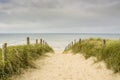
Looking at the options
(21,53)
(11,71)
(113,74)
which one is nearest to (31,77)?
(11,71)

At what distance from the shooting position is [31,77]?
13320 millimetres

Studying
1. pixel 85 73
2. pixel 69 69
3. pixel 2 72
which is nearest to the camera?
pixel 2 72

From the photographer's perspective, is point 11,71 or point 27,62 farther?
point 27,62

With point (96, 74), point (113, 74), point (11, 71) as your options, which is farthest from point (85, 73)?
point (11, 71)

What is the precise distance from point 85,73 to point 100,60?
2.18 m

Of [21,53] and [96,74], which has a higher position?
[21,53]

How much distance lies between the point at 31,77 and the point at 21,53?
6.99 feet

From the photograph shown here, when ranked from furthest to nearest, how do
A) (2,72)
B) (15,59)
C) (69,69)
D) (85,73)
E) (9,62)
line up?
(69,69)
(85,73)
(15,59)
(9,62)
(2,72)

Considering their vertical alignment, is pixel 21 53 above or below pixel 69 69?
above

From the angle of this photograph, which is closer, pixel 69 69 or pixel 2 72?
pixel 2 72

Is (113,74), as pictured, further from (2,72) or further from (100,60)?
(2,72)

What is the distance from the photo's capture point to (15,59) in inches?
539

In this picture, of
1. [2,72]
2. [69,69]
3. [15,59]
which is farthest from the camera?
[69,69]

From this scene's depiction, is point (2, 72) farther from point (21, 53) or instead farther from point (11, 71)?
point (21, 53)
